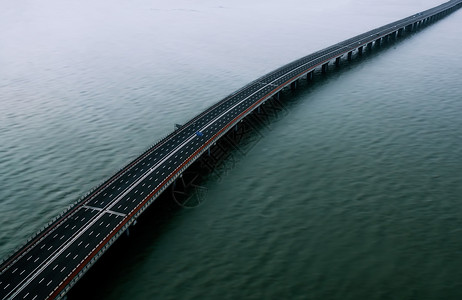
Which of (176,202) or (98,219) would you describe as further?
(176,202)

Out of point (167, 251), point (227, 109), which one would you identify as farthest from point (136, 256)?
point (227, 109)

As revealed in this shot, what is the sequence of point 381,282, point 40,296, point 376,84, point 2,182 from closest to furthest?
point 40,296 < point 381,282 < point 2,182 < point 376,84

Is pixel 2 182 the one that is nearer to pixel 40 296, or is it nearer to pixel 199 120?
pixel 40 296

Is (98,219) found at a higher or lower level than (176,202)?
higher

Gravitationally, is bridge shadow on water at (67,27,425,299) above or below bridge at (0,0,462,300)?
below

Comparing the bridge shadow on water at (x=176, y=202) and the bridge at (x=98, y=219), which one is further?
the bridge shadow on water at (x=176, y=202)

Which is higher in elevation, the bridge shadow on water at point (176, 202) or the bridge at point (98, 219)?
the bridge at point (98, 219)

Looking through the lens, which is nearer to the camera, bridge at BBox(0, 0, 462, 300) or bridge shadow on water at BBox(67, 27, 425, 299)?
bridge at BBox(0, 0, 462, 300)

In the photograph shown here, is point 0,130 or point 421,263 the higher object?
point 0,130
